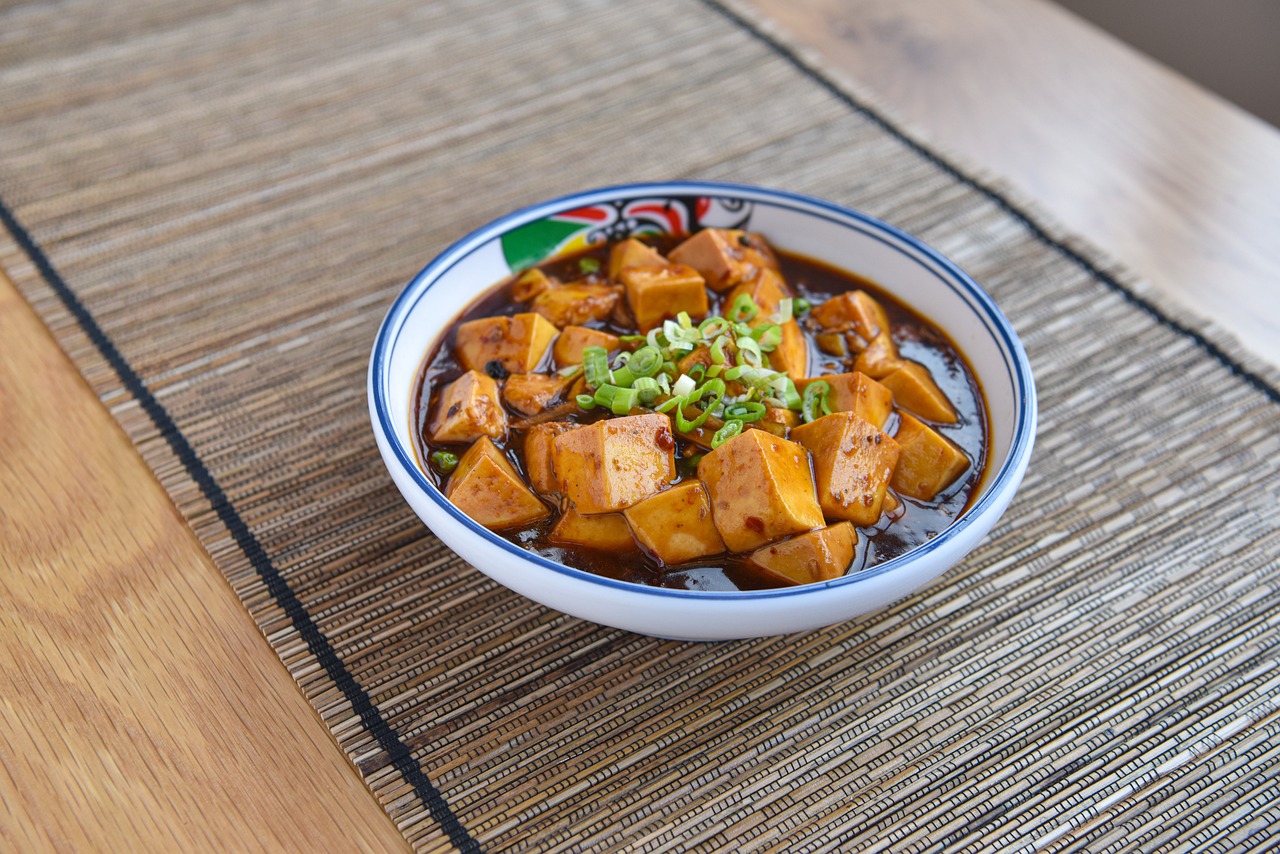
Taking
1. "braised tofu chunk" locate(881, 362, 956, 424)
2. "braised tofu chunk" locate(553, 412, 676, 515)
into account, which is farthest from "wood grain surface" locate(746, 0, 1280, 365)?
"braised tofu chunk" locate(553, 412, 676, 515)

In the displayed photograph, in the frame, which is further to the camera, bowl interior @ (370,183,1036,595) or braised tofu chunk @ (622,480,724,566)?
bowl interior @ (370,183,1036,595)

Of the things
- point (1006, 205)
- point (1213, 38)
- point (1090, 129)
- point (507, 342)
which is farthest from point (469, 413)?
point (1213, 38)

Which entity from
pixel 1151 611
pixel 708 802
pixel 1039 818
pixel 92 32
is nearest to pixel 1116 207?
pixel 1151 611

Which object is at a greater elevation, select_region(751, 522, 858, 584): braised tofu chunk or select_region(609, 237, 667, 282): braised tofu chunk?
select_region(609, 237, 667, 282): braised tofu chunk

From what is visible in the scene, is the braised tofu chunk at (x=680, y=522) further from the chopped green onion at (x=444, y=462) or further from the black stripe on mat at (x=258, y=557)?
the black stripe on mat at (x=258, y=557)

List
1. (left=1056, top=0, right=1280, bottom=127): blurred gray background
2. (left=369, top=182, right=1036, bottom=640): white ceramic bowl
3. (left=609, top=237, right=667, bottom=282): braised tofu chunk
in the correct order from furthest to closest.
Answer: (left=1056, top=0, right=1280, bottom=127): blurred gray background, (left=609, top=237, right=667, bottom=282): braised tofu chunk, (left=369, top=182, right=1036, bottom=640): white ceramic bowl

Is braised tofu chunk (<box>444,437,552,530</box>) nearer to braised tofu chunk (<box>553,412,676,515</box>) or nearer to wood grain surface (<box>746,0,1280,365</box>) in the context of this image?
braised tofu chunk (<box>553,412,676,515</box>)
